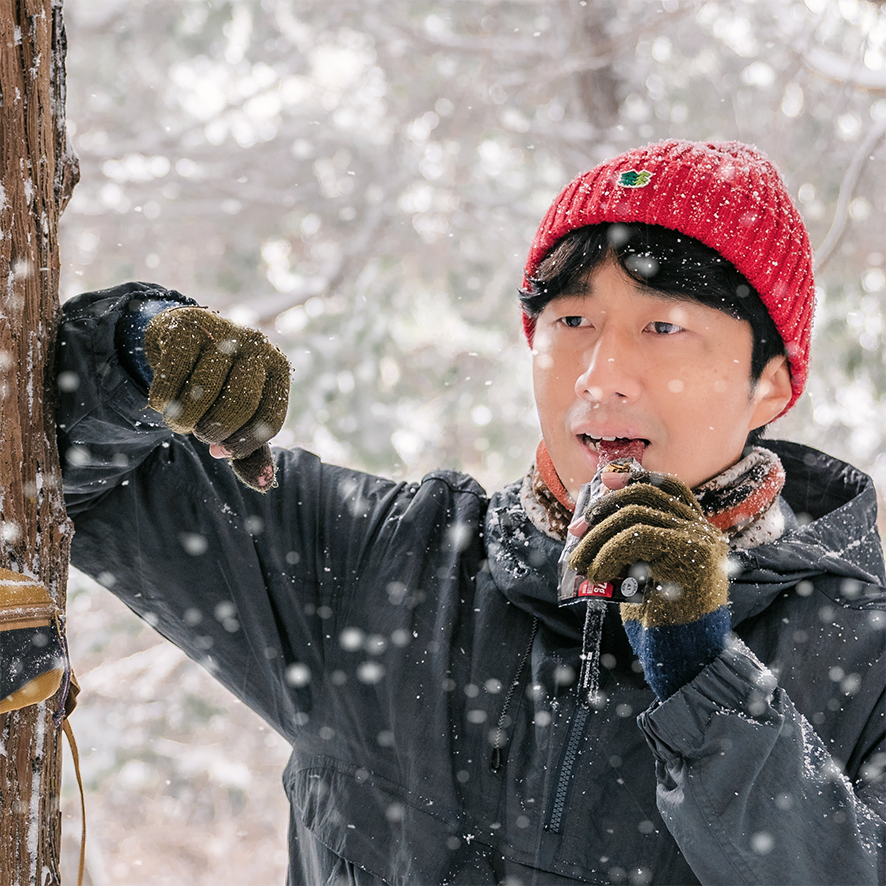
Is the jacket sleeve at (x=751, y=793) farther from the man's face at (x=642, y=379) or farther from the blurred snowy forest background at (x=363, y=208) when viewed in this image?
the blurred snowy forest background at (x=363, y=208)

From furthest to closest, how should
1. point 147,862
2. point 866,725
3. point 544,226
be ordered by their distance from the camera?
point 147,862, point 544,226, point 866,725

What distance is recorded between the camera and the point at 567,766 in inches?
60.3

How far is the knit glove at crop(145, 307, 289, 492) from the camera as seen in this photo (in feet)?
4.04

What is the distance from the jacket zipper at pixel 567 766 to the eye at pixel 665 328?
68 centimetres

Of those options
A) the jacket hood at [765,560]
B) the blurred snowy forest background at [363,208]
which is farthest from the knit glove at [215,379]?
the blurred snowy forest background at [363,208]

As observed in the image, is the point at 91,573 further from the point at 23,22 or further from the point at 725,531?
the point at 725,531

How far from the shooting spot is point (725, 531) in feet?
5.52

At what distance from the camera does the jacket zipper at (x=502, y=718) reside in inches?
62.5

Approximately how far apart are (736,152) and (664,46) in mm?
4289

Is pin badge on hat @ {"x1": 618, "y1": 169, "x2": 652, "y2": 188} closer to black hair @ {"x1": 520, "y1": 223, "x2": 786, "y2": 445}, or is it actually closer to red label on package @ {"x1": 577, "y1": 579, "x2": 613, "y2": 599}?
black hair @ {"x1": 520, "y1": 223, "x2": 786, "y2": 445}

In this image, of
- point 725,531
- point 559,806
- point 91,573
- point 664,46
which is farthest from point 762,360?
point 664,46

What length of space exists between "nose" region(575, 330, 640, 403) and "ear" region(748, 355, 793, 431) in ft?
1.13

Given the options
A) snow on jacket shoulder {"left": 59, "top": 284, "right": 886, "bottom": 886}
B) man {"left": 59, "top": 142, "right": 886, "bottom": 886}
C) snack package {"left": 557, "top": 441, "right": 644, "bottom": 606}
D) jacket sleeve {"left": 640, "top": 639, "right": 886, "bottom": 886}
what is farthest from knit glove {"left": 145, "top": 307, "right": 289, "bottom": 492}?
jacket sleeve {"left": 640, "top": 639, "right": 886, "bottom": 886}

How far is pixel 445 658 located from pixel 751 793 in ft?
1.99
